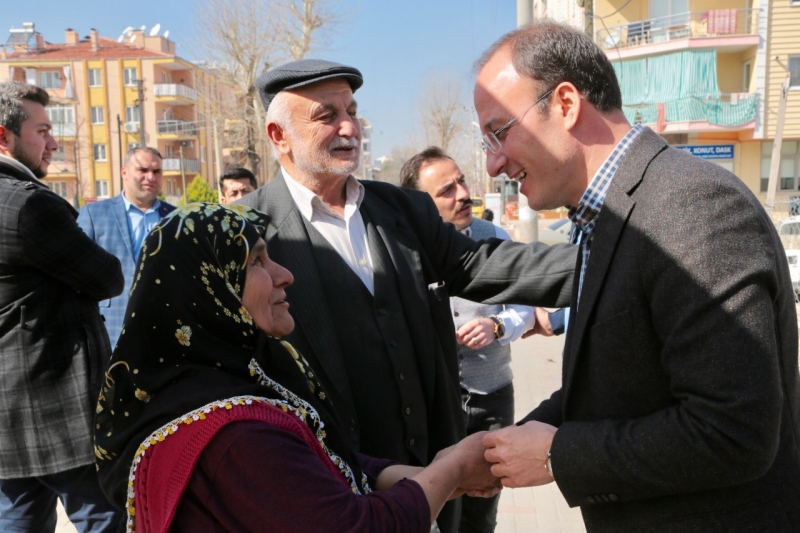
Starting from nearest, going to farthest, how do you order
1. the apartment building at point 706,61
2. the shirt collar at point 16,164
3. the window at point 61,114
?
the shirt collar at point 16,164 < the apartment building at point 706,61 < the window at point 61,114

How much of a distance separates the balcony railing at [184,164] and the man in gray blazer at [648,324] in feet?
173

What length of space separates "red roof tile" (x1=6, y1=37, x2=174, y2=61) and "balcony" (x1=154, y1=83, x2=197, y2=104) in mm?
2647

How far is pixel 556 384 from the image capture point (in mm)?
7352

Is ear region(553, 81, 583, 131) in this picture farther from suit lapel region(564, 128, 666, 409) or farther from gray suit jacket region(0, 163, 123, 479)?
gray suit jacket region(0, 163, 123, 479)

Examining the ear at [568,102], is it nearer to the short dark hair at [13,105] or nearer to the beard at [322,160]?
the beard at [322,160]

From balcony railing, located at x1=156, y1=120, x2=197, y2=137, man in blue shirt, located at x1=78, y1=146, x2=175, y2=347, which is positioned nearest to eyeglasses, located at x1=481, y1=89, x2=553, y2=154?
man in blue shirt, located at x1=78, y1=146, x2=175, y2=347

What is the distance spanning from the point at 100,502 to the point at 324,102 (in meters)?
2.22

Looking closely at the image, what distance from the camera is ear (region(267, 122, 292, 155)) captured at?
2.80 metres

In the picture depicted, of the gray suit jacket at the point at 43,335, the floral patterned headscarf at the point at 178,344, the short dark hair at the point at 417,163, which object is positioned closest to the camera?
the floral patterned headscarf at the point at 178,344

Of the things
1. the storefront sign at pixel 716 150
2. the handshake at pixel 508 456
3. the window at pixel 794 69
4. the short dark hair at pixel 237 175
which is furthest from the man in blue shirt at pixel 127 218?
the window at pixel 794 69

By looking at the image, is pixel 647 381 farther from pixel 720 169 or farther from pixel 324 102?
pixel 324 102

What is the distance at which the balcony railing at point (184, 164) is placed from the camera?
→ 2039 inches

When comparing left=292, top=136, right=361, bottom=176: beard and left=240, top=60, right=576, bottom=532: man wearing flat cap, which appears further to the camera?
left=292, top=136, right=361, bottom=176: beard

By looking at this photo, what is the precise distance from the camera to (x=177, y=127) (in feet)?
174
